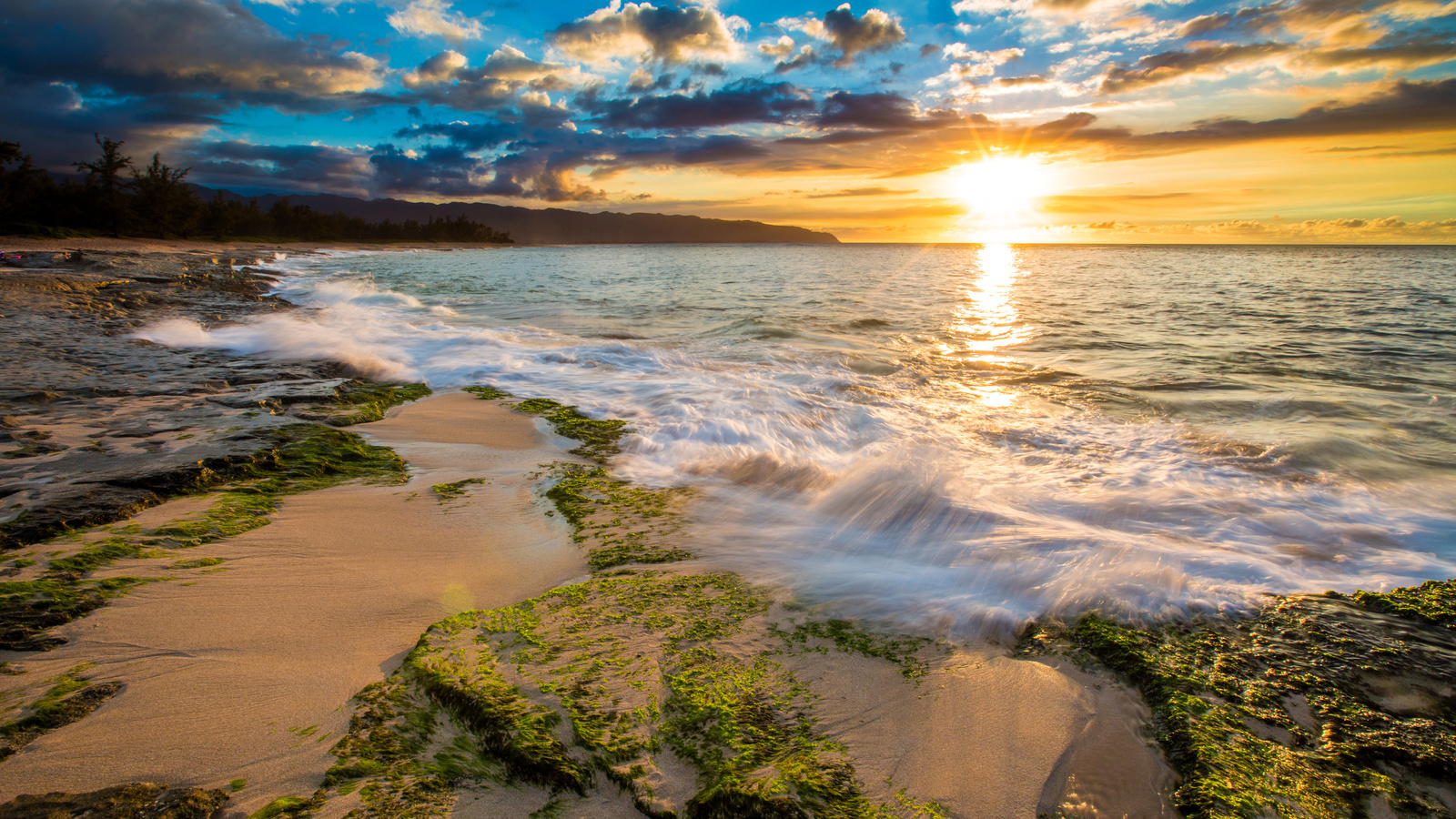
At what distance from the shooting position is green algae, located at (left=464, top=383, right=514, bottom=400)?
21.7 ft

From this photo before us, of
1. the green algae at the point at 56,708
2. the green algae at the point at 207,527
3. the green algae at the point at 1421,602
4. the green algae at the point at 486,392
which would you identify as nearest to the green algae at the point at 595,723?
the green algae at the point at 56,708

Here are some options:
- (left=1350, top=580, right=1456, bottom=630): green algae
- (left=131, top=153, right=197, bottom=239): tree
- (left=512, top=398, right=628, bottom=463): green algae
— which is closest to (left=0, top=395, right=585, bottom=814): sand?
Answer: (left=512, top=398, right=628, bottom=463): green algae

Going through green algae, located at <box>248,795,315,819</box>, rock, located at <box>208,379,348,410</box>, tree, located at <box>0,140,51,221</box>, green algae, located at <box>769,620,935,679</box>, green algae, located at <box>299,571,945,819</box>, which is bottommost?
green algae, located at <box>769,620,935,679</box>

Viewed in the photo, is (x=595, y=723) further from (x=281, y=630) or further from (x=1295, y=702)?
(x=1295, y=702)

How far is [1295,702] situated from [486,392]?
22.5 ft

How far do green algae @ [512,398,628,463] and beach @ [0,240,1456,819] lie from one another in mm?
981

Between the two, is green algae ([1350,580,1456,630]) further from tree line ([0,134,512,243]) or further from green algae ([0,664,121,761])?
tree line ([0,134,512,243])

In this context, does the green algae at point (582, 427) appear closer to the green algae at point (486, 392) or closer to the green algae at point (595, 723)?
the green algae at point (486, 392)

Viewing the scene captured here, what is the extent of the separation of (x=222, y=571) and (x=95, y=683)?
831mm

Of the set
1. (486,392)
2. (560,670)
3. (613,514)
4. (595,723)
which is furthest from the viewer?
(486,392)

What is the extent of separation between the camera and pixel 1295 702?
2.16 metres

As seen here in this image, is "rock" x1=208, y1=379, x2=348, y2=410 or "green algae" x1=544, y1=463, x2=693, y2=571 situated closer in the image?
"green algae" x1=544, y1=463, x2=693, y2=571

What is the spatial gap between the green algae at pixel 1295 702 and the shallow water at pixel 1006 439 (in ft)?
0.99

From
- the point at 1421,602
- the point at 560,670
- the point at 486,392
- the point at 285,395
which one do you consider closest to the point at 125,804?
the point at 560,670
